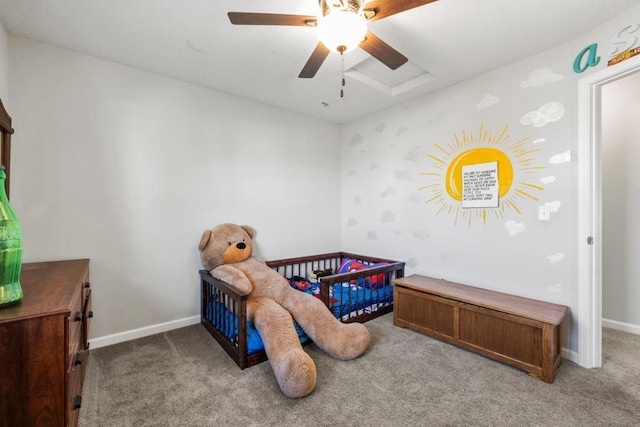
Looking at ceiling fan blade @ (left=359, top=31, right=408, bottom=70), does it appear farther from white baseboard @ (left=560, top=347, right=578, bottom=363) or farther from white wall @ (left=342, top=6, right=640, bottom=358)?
white baseboard @ (left=560, top=347, right=578, bottom=363)

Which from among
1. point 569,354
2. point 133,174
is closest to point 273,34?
point 133,174

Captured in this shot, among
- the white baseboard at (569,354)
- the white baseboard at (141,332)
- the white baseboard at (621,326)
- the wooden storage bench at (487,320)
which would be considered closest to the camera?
the wooden storage bench at (487,320)

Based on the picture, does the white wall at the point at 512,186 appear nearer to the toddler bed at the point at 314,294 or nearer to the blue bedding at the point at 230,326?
the toddler bed at the point at 314,294

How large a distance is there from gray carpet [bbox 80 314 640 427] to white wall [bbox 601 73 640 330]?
57 centimetres

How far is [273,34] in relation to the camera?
2.03 m

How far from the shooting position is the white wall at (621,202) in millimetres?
2643

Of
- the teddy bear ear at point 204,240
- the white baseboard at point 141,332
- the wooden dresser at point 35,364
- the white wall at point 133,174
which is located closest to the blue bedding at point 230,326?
the white baseboard at point 141,332

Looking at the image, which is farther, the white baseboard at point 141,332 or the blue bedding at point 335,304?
the white baseboard at point 141,332

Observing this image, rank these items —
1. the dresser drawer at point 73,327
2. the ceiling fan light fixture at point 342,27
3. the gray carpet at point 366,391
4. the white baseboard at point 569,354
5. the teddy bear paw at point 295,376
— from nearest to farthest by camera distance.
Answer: the dresser drawer at point 73,327, the ceiling fan light fixture at point 342,27, the gray carpet at point 366,391, the teddy bear paw at point 295,376, the white baseboard at point 569,354

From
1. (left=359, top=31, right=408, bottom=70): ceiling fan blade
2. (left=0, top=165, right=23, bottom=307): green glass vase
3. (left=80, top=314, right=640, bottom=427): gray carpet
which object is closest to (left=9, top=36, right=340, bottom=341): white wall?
(left=80, top=314, right=640, bottom=427): gray carpet

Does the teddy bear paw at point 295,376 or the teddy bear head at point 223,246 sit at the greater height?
the teddy bear head at point 223,246

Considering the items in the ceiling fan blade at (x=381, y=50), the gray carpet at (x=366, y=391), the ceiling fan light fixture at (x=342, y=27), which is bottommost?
the gray carpet at (x=366, y=391)

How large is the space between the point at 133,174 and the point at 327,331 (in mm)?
2180

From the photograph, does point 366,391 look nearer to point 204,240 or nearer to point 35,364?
point 35,364
